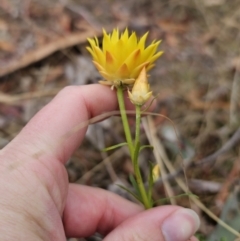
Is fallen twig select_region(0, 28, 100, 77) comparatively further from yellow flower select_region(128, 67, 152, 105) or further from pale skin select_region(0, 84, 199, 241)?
yellow flower select_region(128, 67, 152, 105)

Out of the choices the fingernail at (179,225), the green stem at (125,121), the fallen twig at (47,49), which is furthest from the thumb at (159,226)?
the fallen twig at (47,49)

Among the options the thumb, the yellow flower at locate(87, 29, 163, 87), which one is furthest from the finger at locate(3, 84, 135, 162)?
the thumb

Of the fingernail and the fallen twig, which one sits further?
the fallen twig

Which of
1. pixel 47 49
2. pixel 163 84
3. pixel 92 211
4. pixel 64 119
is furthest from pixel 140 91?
pixel 47 49

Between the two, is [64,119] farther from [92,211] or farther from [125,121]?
[92,211]

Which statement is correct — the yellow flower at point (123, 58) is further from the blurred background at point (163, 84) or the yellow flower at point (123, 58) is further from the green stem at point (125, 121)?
the blurred background at point (163, 84)

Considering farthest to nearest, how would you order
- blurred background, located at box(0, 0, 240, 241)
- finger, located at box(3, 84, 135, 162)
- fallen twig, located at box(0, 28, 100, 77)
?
fallen twig, located at box(0, 28, 100, 77)
blurred background, located at box(0, 0, 240, 241)
finger, located at box(3, 84, 135, 162)

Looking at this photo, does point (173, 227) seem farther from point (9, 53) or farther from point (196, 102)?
point (9, 53)

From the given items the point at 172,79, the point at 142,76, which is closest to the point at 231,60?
the point at 172,79
